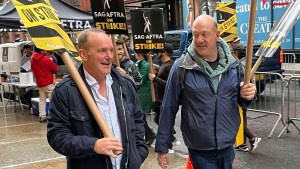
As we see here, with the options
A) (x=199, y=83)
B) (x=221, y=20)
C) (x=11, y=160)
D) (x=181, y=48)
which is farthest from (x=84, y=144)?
(x=181, y=48)

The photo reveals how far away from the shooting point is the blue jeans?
307 cm

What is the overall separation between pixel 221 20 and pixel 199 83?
405 centimetres

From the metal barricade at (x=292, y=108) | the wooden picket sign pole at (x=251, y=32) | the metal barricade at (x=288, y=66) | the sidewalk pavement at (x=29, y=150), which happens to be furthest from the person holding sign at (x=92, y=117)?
the metal barricade at (x=288, y=66)

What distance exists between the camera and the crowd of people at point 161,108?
2.22 meters

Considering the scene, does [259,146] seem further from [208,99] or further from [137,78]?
[208,99]

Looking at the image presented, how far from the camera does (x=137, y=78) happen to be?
5688 mm

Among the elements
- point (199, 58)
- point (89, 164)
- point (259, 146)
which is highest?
point (199, 58)

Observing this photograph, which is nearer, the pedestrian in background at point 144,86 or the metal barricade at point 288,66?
the pedestrian in background at point 144,86

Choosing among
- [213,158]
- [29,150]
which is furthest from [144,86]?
[213,158]

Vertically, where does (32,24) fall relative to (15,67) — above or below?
above

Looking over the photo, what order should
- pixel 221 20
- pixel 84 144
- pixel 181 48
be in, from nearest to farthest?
pixel 84 144
pixel 221 20
pixel 181 48

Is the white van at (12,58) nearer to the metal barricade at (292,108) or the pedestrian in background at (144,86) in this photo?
the pedestrian in background at (144,86)

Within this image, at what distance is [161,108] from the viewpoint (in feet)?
11.1

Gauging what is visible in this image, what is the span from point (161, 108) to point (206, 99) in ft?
1.74
